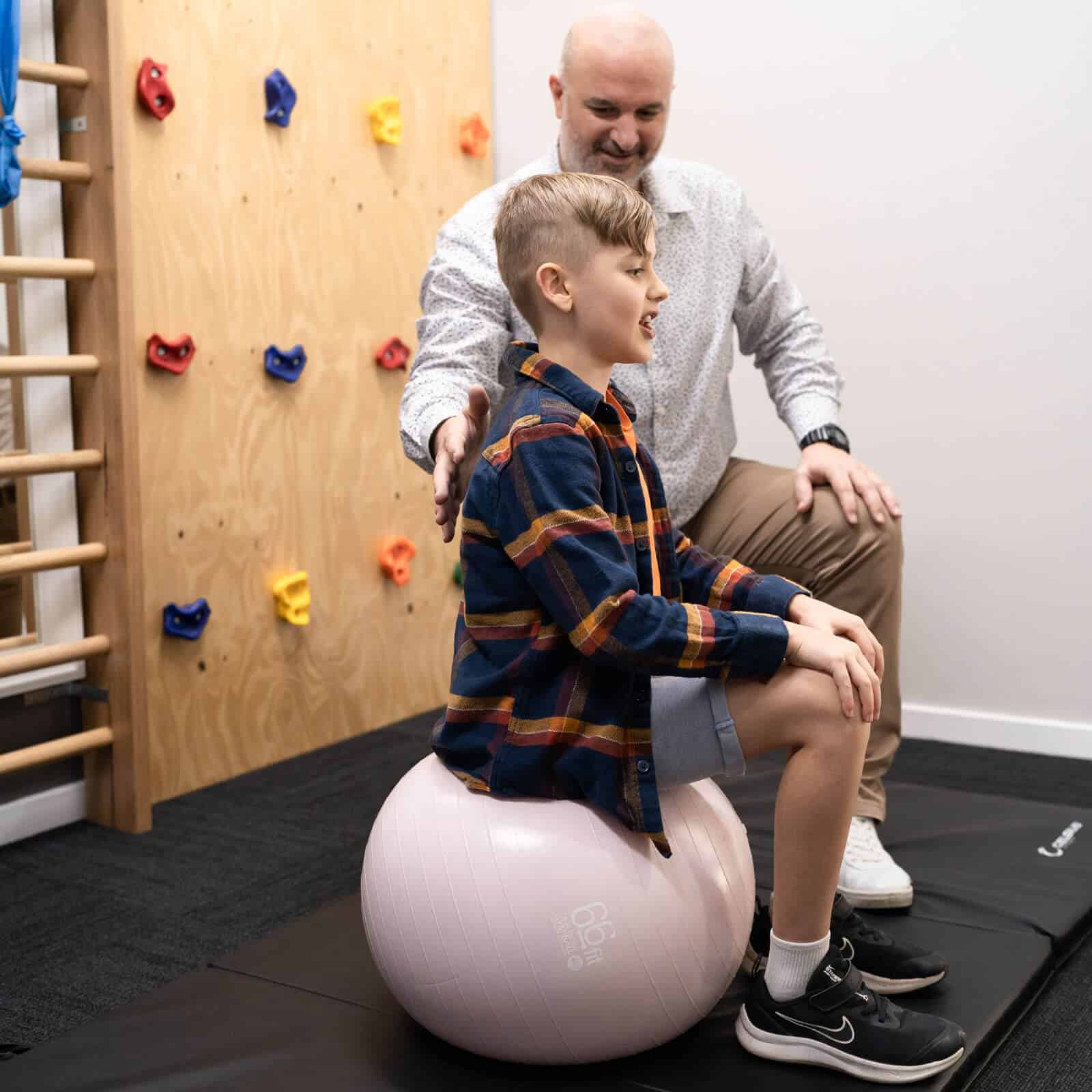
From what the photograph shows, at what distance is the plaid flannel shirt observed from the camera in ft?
4.71

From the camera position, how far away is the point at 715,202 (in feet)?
7.84

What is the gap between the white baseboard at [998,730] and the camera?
2930 mm

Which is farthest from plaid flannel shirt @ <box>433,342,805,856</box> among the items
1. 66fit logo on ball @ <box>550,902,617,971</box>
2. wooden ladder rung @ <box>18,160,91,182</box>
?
wooden ladder rung @ <box>18,160,91,182</box>

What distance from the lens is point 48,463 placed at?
2330 mm

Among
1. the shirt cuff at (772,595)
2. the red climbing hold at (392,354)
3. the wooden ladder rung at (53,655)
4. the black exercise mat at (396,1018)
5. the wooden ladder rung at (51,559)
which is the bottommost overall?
the black exercise mat at (396,1018)

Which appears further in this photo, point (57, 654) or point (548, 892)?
point (57, 654)

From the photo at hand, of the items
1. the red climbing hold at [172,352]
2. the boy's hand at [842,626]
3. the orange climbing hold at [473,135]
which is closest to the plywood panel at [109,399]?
the red climbing hold at [172,352]

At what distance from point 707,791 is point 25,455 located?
1.38 metres

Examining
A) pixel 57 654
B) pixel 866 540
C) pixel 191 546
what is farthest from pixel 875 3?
pixel 57 654

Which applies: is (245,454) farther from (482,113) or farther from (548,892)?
(548,892)

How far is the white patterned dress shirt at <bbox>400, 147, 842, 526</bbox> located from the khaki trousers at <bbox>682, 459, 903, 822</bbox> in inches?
5.4

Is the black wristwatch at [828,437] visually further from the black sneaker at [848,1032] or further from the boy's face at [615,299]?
the black sneaker at [848,1032]

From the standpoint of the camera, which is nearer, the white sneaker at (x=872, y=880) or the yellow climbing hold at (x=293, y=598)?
the white sneaker at (x=872, y=880)

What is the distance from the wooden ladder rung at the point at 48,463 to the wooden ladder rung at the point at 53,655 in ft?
1.03
